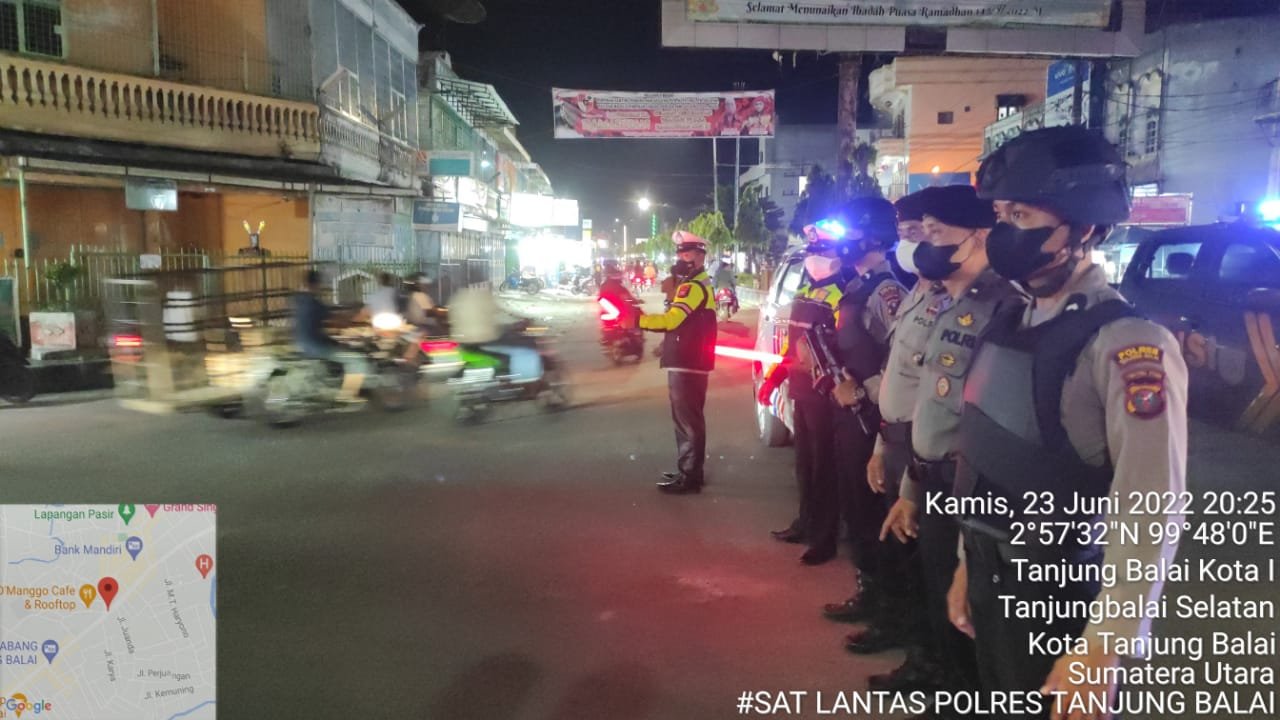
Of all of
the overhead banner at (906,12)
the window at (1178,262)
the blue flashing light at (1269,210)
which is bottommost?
the window at (1178,262)

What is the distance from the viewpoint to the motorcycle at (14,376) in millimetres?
10891

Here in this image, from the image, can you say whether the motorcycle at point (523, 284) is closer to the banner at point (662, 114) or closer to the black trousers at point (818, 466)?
the banner at point (662, 114)

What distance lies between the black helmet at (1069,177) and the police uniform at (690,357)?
4.14m

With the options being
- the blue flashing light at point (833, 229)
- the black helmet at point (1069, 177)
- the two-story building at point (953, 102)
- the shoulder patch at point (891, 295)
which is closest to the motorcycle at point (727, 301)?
the blue flashing light at point (833, 229)

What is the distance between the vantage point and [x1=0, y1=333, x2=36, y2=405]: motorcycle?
10.9 meters

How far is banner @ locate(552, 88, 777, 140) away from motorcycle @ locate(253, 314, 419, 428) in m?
13.9

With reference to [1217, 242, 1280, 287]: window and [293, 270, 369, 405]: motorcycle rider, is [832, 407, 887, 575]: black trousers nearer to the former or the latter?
[1217, 242, 1280, 287]: window

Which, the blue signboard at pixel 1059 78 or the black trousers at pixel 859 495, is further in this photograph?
the blue signboard at pixel 1059 78

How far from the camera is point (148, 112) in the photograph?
15203 millimetres

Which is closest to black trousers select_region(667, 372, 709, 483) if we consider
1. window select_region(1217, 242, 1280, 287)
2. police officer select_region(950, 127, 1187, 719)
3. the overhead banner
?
police officer select_region(950, 127, 1187, 719)

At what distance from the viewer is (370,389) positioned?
9922 mm

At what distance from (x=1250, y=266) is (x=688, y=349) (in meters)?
5.99

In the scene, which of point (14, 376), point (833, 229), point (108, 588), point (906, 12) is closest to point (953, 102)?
point (906, 12)

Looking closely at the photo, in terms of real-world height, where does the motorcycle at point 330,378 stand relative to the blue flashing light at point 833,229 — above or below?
below
